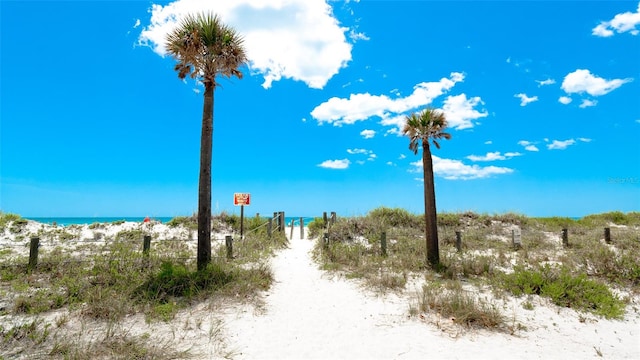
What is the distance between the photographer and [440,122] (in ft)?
44.2

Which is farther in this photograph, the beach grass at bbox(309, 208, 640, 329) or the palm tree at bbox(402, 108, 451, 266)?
the palm tree at bbox(402, 108, 451, 266)

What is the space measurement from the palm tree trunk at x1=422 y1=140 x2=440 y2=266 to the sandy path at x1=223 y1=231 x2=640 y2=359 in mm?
4391

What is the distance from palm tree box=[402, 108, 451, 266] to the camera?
13359 millimetres

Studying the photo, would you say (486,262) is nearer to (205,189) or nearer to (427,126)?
(427,126)

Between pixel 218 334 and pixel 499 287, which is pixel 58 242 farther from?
pixel 499 287

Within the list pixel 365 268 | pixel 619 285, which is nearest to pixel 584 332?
pixel 619 285

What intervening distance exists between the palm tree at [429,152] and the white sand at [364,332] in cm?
417

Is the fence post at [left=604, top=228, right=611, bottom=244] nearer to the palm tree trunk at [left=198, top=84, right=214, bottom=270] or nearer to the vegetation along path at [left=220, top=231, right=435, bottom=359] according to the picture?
the vegetation along path at [left=220, top=231, right=435, bottom=359]

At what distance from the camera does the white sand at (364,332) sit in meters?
6.43

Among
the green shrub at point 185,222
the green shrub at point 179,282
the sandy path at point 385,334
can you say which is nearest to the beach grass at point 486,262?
the sandy path at point 385,334

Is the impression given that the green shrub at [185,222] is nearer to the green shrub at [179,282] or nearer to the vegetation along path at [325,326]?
the green shrub at [179,282]

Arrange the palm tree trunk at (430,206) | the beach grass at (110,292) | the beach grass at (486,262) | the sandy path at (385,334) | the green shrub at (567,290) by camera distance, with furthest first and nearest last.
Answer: the palm tree trunk at (430,206) < the beach grass at (486,262) < the green shrub at (567,290) < the sandy path at (385,334) < the beach grass at (110,292)

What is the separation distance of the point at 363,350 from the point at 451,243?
42.8 feet

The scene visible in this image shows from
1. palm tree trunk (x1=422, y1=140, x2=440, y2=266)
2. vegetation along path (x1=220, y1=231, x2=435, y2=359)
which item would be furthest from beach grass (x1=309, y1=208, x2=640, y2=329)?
vegetation along path (x1=220, y1=231, x2=435, y2=359)
